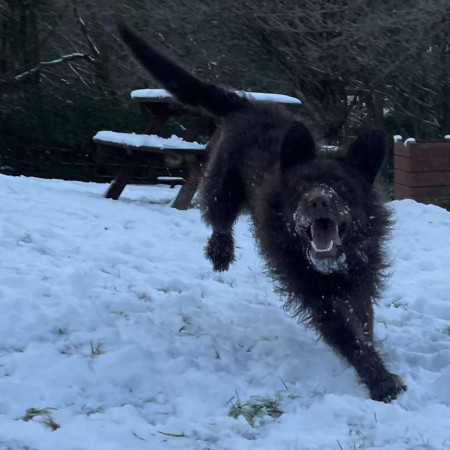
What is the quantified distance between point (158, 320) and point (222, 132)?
5.82 feet

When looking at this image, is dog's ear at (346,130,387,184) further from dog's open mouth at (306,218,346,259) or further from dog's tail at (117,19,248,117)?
dog's tail at (117,19,248,117)

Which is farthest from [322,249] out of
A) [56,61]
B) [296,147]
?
[56,61]

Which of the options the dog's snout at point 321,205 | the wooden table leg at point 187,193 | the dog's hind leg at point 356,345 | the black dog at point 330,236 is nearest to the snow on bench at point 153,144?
the wooden table leg at point 187,193

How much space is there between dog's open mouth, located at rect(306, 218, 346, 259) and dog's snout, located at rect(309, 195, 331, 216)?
0.06 metres

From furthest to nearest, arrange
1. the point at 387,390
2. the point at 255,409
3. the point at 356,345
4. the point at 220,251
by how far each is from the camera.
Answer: the point at 220,251 → the point at 356,345 → the point at 387,390 → the point at 255,409

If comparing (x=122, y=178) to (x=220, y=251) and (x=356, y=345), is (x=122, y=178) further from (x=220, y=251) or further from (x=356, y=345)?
(x=356, y=345)

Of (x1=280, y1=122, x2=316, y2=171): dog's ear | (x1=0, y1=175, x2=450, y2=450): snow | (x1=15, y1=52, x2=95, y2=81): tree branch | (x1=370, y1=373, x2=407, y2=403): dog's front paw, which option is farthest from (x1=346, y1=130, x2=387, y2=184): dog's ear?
(x1=15, y1=52, x2=95, y2=81): tree branch

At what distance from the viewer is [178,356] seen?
137 inches

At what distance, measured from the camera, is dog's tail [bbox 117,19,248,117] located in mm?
5160

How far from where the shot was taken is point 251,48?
14250 mm

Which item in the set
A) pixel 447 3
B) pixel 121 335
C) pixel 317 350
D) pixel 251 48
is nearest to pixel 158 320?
pixel 121 335

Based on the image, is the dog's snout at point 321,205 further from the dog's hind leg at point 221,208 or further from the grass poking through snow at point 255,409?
the dog's hind leg at point 221,208

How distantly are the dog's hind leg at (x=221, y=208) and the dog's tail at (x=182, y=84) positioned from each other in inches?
18.7

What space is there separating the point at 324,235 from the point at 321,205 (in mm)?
169
